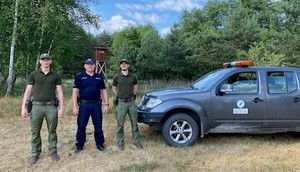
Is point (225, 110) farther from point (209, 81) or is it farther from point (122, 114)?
point (122, 114)

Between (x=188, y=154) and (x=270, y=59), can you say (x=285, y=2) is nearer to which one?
(x=270, y=59)

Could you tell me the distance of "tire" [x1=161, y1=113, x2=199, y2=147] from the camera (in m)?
6.63

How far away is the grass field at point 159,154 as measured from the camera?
5.45m

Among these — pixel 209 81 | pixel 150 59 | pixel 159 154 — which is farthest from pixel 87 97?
pixel 150 59

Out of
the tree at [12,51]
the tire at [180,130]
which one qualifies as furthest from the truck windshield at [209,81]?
the tree at [12,51]

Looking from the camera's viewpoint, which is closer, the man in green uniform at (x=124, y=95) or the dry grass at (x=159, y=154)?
the dry grass at (x=159, y=154)

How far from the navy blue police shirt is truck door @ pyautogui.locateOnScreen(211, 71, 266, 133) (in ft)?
7.10

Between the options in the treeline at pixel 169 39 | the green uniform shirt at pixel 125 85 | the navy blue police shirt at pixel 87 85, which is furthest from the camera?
the treeline at pixel 169 39

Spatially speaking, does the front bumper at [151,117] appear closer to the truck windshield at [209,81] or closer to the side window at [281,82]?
the truck windshield at [209,81]

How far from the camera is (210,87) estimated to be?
672cm

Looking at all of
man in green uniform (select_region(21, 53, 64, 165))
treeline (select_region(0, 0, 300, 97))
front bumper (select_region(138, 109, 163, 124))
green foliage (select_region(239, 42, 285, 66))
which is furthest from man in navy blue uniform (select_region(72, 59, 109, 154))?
green foliage (select_region(239, 42, 285, 66))

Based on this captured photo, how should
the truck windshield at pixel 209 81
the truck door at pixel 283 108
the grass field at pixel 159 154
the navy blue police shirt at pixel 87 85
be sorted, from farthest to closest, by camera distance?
the truck windshield at pixel 209 81, the truck door at pixel 283 108, the navy blue police shirt at pixel 87 85, the grass field at pixel 159 154

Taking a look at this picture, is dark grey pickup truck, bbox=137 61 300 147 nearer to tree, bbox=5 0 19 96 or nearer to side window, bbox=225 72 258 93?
side window, bbox=225 72 258 93

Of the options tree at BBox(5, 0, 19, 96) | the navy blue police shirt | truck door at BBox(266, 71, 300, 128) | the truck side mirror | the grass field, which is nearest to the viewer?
the grass field
